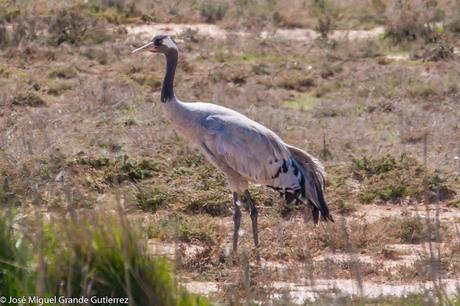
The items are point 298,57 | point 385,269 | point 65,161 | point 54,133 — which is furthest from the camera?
point 298,57

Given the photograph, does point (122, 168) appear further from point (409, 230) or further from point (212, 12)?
point (212, 12)

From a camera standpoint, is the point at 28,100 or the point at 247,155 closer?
A: the point at 247,155

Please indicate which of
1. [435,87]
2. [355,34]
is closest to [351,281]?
[435,87]

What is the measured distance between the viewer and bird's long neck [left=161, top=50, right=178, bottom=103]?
10.4 meters

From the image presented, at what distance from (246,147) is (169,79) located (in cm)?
110

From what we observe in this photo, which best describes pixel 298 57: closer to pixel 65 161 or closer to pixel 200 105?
pixel 65 161

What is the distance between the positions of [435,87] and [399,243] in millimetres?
6841

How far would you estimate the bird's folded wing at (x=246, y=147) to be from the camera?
1004 cm

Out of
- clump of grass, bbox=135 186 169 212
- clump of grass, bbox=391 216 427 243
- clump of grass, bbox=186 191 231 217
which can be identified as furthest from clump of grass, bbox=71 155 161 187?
clump of grass, bbox=391 216 427 243

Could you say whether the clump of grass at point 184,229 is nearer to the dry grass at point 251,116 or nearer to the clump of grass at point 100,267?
the dry grass at point 251,116

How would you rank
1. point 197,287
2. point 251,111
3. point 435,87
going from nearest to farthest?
point 197,287 → point 251,111 → point 435,87

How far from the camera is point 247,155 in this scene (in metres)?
10.1

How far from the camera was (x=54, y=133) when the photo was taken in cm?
1353

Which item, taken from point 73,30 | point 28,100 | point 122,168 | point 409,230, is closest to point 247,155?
point 409,230
